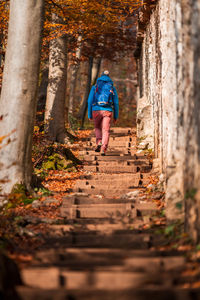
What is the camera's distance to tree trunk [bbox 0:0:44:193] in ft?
23.9

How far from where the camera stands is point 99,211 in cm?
630

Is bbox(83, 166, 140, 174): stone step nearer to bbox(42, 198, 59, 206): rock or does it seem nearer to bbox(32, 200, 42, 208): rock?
bbox(42, 198, 59, 206): rock

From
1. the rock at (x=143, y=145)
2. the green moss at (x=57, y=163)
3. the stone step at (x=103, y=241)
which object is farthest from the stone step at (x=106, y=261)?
the rock at (x=143, y=145)

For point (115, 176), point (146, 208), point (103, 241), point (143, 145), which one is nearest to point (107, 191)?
point (115, 176)

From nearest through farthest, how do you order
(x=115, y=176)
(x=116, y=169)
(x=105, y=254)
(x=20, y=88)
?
(x=105, y=254), (x=20, y=88), (x=115, y=176), (x=116, y=169)

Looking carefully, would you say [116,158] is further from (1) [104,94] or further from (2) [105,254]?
(2) [105,254]

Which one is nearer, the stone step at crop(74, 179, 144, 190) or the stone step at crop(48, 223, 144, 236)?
the stone step at crop(48, 223, 144, 236)

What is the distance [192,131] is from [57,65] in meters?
9.07

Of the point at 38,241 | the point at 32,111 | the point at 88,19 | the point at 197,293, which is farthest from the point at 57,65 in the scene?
the point at 197,293

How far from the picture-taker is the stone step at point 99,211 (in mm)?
6227

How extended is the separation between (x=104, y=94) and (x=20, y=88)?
3826 millimetres

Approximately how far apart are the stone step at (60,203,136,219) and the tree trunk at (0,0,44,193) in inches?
57.7

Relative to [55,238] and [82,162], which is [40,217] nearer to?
[55,238]

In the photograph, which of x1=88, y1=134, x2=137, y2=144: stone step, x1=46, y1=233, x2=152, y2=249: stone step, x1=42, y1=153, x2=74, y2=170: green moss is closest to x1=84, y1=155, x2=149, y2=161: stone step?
x1=42, y1=153, x2=74, y2=170: green moss
